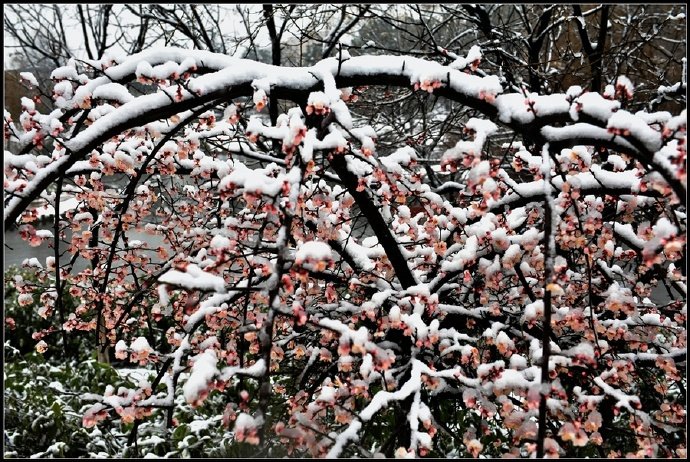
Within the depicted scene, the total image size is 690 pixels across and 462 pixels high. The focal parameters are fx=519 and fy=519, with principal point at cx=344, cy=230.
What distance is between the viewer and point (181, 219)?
145 inches

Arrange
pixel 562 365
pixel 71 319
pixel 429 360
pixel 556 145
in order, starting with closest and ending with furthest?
pixel 556 145, pixel 562 365, pixel 429 360, pixel 71 319

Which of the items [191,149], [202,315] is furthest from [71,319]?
[202,315]

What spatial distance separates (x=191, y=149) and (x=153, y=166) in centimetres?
38

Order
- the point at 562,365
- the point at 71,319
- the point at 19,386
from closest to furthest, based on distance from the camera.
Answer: the point at 562,365
the point at 71,319
the point at 19,386

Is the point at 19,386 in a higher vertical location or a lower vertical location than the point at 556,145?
lower

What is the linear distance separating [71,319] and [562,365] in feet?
9.56

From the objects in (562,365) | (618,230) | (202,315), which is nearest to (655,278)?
(618,230)

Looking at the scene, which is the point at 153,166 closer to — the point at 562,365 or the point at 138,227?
the point at 138,227

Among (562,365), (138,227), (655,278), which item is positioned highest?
(138,227)

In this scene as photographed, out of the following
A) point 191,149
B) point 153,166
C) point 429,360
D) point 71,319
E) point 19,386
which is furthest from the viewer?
point 19,386

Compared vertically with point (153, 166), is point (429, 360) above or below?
below

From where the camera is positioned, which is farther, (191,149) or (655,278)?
(655,278)

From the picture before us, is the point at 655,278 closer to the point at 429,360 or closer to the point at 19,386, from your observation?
the point at 429,360

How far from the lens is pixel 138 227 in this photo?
3.67 meters
